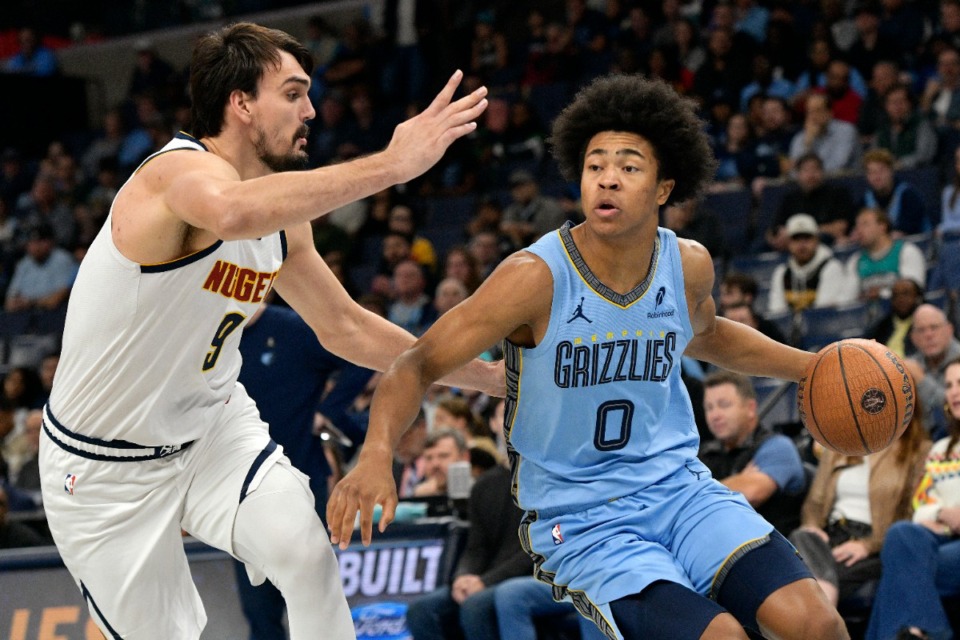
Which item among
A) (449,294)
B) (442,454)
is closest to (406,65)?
(449,294)

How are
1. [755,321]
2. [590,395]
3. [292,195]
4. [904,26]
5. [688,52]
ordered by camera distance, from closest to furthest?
[292,195], [590,395], [755,321], [904,26], [688,52]

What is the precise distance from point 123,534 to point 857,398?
7.55 feet

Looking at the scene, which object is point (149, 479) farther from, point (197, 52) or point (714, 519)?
point (714, 519)

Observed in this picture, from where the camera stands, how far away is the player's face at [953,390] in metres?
6.46

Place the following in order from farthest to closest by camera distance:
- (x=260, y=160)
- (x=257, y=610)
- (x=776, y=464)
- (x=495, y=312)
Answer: (x=776, y=464) → (x=257, y=610) → (x=260, y=160) → (x=495, y=312)

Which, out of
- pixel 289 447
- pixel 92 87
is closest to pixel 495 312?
pixel 289 447

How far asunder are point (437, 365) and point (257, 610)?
2881 mm

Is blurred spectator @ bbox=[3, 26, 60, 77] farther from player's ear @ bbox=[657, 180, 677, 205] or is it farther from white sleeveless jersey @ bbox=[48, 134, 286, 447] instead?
player's ear @ bbox=[657, 180, 677, 205]

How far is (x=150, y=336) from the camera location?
3734mm

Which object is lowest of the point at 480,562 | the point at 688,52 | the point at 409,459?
the point at 480,562

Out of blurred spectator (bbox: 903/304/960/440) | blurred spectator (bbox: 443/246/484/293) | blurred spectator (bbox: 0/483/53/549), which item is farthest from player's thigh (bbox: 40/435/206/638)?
blurred spectator (bbox: 443/246/484/293)

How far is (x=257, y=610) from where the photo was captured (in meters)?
6.10

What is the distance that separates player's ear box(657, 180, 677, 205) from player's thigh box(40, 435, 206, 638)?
5.56ft

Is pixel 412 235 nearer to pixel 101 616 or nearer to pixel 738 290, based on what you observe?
pixel 738 290
